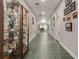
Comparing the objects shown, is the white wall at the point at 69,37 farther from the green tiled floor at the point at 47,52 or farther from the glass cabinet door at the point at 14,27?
the glass cabinet door at the point at 14,27

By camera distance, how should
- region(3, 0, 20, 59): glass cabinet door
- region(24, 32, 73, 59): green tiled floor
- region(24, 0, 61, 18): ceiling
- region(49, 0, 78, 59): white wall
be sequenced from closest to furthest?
region(3, 0, 20, 59): glass cabinet door < region(49, 0, 78, 59): white wall < region(24, 32, 73, 59): green tiled floor < region(24, 0, 61, 18): ceiling

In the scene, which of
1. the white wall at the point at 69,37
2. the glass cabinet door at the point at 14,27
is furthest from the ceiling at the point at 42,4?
the glass cabinet door at the point at 14,27

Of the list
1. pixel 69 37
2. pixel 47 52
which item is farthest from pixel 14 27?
pixel 69 37

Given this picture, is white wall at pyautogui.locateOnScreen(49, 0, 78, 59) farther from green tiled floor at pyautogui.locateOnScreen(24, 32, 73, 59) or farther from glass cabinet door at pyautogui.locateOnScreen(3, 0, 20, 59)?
glass cabinet door at pyautogui.locateOnScreen(3, 0, 20, 59)

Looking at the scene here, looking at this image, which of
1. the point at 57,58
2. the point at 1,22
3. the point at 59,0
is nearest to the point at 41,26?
the point at 59,0

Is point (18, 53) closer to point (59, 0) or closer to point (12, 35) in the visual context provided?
point (12, 35)

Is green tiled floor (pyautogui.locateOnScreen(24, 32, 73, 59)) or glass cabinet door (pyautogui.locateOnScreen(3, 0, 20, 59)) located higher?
glass cabinet door (pyautogui.locateOnScreen(3, 0, 20, 59))

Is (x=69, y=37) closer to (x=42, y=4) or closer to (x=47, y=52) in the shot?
(x=47, y=52)

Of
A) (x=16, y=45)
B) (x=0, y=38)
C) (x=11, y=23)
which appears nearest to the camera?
(x=0, y=38)

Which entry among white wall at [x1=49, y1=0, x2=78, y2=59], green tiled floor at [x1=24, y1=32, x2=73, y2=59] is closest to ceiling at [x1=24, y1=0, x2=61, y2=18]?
white wall at [x1=49, y1=0, x2=78, y2=59]

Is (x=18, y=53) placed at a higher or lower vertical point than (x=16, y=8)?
lower

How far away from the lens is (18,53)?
381 cm

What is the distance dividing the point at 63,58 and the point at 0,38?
3072 mm

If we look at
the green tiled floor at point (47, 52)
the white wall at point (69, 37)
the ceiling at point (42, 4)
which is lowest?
A: the green tiled floor at point (47, 52)
